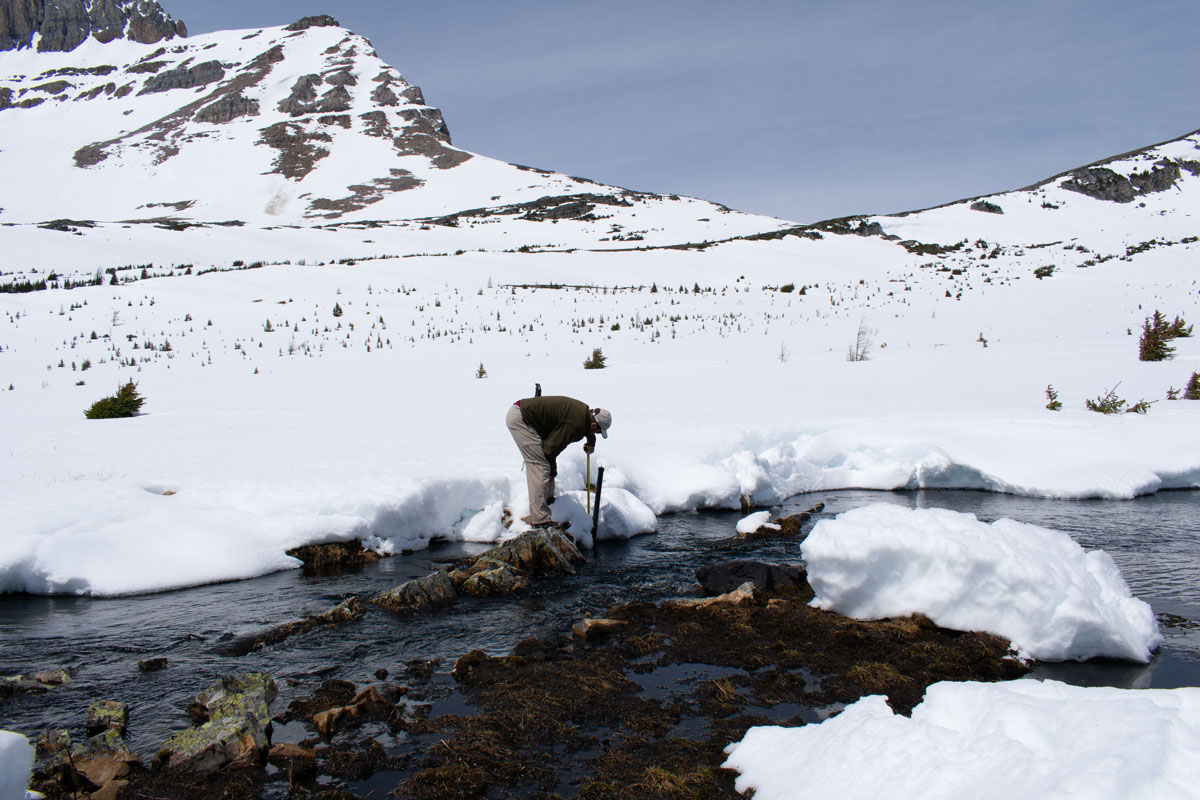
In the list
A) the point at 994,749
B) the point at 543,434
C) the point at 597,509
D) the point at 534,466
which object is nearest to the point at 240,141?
the point at 543,434

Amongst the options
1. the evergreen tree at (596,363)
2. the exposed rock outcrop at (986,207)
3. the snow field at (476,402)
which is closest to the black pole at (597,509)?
the snow field at (476,402)

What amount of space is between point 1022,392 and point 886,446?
507 centimetres

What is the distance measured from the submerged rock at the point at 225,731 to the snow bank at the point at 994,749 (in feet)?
8.45

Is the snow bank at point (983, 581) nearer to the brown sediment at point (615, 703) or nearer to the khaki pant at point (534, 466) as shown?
the brown sediment at point (615, 703)

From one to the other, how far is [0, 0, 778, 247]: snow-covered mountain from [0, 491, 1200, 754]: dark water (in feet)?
159

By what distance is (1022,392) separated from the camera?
13977mm

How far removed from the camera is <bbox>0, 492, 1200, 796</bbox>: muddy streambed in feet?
13.8

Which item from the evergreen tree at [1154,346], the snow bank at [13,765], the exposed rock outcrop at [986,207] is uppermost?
the exposed rock outcrop at [986,207]

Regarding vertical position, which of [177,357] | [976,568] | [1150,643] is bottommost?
[1150,643]

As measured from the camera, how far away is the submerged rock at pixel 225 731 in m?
3.88

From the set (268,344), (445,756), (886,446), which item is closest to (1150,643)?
(445,756)

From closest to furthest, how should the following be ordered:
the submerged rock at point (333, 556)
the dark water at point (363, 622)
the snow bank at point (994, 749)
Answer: the snow bank at point (994, 749), the dark water at point (363, 622), the submerged rock at point (333, 556)

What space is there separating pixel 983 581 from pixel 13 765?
573 cm

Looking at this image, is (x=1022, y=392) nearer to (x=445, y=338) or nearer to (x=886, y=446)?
(x=886, y=446)
